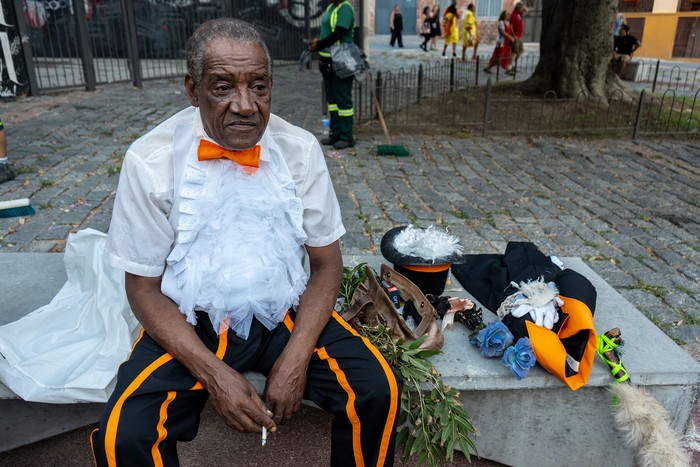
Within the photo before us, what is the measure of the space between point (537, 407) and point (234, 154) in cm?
164

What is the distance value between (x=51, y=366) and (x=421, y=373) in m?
1.48

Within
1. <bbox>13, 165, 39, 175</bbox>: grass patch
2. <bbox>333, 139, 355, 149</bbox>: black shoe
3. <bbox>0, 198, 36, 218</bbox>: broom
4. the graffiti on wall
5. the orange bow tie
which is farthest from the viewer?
the graffiti on wall

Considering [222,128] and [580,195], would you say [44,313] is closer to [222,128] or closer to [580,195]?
[222,128]

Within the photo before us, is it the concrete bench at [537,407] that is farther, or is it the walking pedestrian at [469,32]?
the walking pedestrian at [469,32]

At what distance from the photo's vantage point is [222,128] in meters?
2.12

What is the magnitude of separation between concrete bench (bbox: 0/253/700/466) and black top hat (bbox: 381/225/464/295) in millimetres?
296

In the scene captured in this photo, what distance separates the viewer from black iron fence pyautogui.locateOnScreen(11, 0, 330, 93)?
994 cm

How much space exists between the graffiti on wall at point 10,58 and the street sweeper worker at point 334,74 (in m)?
5.20

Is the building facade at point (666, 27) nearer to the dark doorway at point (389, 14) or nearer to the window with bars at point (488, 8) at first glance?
the window with bars at point (488, 8)

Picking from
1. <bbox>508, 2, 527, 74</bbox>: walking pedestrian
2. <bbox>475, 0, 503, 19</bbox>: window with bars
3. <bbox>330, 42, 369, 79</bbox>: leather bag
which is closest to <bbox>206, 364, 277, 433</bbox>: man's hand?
<bbox>330, 42, 369, 79</bbox>: leather bag

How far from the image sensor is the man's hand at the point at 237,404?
2.00m

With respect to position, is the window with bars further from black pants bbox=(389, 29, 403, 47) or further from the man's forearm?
the man's forearm

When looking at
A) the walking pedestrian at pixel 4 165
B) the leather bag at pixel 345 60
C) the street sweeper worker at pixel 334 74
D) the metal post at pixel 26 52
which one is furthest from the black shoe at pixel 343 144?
the metal post at pixel 26 52

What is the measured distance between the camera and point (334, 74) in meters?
6.99
